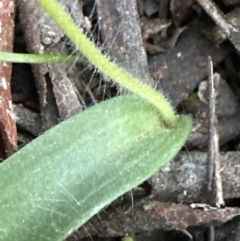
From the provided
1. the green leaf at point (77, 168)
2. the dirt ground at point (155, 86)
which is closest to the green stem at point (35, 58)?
the dirt ground at point (155, 86)

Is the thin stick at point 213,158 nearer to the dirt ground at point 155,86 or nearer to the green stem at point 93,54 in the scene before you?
the dirt ground at point 155,86

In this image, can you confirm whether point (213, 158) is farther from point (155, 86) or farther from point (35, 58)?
point (35, 58)

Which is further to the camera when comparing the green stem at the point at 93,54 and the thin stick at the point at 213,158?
the thin stick at the point at 213,158

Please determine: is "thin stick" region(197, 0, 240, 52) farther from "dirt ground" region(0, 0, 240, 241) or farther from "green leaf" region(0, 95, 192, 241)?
"green leaf" region(0, 95, 192, 241)

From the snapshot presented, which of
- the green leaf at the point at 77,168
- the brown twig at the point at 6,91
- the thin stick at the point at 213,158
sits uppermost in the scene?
the brown twig at the point at 6,91

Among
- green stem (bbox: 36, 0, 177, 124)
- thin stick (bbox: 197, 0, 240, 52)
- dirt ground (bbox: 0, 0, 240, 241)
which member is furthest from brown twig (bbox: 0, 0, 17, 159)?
thin stick (bbox: 197, 0, 240, 52)

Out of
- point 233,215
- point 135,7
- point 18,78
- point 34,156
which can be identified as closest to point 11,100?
point 18,78

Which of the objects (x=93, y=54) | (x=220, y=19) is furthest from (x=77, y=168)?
(x=220, y=19)

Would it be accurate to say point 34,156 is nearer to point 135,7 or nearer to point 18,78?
point 18,78
